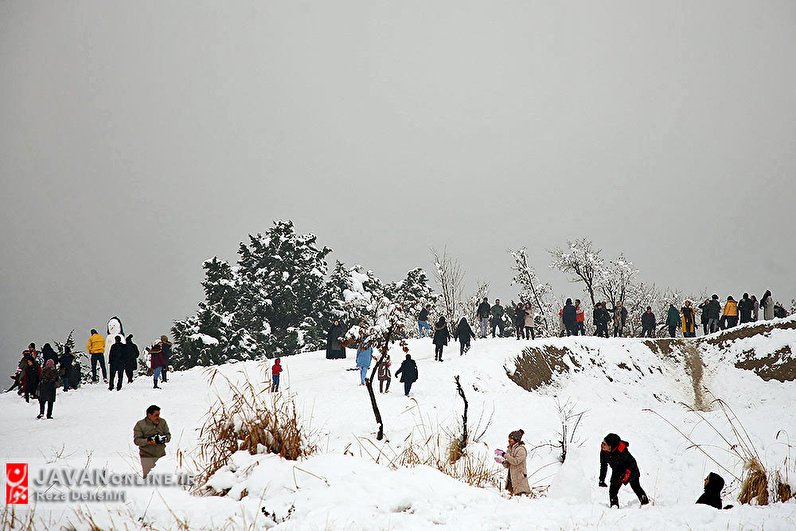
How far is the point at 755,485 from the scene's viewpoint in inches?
231

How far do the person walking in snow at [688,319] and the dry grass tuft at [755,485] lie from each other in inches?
1205

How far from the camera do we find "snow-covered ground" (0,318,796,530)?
15.7 feet

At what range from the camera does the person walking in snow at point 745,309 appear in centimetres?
3106

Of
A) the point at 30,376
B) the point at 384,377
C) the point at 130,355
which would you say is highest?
the point at 130,355

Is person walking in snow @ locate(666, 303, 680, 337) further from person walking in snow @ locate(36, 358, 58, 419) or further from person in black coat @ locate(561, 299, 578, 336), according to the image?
person walking in snow @ locate(36, 358, 58, 419)

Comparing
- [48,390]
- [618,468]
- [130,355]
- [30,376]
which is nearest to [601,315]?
[130,355]

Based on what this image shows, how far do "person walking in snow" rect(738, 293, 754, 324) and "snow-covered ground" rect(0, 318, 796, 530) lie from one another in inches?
142

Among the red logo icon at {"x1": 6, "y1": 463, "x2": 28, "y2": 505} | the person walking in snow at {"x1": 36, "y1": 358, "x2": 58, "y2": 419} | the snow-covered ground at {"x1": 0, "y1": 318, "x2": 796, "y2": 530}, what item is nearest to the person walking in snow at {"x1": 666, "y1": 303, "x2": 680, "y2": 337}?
the snow-covered ground at {"x1": 0, "y1": 318, "x2": 796, "y2": 530}

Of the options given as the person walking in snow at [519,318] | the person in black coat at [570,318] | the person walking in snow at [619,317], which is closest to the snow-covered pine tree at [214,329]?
the person walking in snow at [519,318]

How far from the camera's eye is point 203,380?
71.9 ft

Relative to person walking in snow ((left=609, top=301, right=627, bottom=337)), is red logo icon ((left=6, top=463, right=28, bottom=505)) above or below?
below

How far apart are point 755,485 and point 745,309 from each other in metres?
30.2

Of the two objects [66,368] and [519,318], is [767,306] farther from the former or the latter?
[66,368]

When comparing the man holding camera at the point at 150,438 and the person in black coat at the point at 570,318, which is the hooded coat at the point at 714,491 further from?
the person in black coat at the point at 570,318
